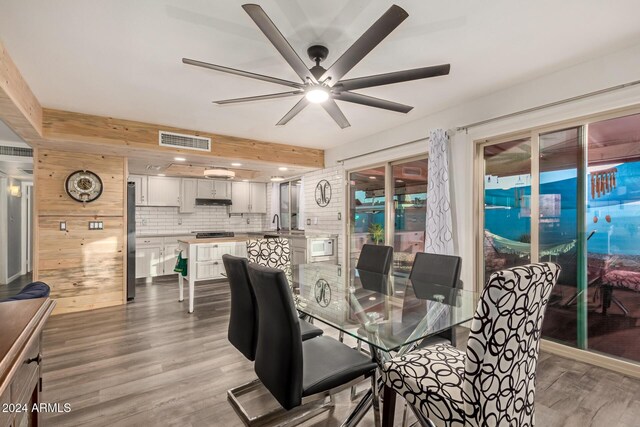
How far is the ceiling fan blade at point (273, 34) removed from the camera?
4.63ft

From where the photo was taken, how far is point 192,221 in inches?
265

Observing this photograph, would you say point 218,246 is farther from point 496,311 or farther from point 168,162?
point 496,311

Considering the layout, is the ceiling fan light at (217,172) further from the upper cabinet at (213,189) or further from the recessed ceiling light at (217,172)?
the upper cabinet at (213,189)

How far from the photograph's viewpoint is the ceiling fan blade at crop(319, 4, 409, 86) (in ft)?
4.61

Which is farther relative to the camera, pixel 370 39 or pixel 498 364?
pixel 370 39

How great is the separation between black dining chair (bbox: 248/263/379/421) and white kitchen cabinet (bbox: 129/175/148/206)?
5.53m

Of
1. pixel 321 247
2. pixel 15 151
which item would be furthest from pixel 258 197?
pixel 15 151

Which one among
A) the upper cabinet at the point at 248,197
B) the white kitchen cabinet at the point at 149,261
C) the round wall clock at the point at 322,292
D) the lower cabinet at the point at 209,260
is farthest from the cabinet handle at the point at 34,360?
the upper cabinet at the point at 248,197

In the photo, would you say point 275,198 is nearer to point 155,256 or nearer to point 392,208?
point 155,256

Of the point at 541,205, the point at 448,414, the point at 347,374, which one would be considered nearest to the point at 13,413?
the point at 347,374

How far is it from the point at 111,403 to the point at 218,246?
→ 2.27 m

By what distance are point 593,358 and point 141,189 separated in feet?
22.7

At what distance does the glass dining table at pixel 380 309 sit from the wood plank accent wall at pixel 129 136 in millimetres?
2399

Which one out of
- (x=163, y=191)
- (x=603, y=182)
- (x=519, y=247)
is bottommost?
(x=519, y=247)
